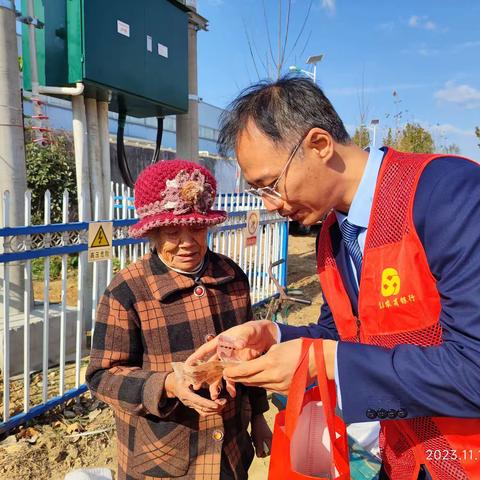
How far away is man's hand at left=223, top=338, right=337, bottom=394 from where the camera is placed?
1088mm

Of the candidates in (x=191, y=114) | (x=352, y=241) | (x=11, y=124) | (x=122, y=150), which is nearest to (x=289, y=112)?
(x=352, y=241)

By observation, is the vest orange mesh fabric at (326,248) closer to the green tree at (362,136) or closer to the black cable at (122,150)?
the black cable at (122,150)

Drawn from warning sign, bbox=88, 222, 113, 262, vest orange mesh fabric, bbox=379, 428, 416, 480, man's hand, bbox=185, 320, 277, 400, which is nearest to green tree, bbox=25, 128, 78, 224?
warning sign, bbox=88, 222, 113, 262

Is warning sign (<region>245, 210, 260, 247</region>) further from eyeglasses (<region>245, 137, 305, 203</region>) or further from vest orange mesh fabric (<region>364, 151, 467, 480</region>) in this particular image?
vest orange mesh fabric (<region>364, 151, 467, 480</region>)

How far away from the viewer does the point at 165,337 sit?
5.34ft

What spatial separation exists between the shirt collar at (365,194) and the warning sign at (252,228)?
458 centimetres

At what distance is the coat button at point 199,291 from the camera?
1.70 m

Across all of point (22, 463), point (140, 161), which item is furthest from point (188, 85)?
point (140, 161)

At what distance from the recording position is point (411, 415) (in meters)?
1.00

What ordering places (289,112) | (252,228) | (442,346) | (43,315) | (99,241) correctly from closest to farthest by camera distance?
1. (442,346)
2. (289,112)
3. (99,241)
4. (43,315)
5. (252,228)

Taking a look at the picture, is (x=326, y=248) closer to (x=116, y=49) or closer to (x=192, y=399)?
(x=192, y=399)

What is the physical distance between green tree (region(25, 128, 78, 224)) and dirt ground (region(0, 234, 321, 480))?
4.84 metres

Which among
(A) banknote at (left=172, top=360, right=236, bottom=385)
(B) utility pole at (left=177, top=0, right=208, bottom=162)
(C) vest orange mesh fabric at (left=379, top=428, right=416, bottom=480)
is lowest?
(C) vest orange mesh fabric at (left=379, top=428, right=416, bottom=480)

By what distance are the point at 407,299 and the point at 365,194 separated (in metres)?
0.34
